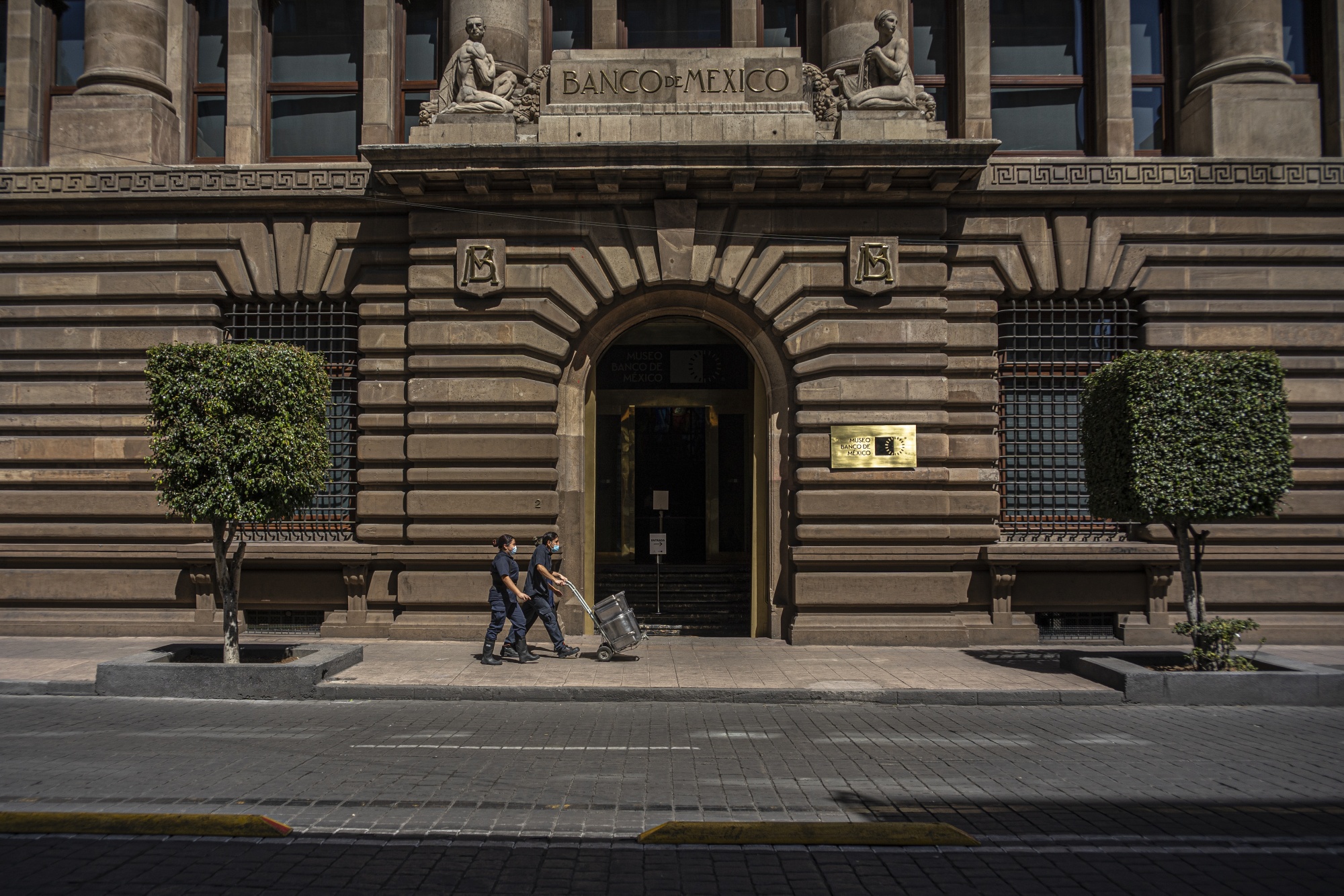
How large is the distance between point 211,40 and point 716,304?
36.1ft

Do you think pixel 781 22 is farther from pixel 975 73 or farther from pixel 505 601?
pixel 505 601

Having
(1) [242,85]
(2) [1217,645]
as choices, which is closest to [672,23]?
(1) [242,85]

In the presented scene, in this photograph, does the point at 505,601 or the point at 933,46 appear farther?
the point at 933,46

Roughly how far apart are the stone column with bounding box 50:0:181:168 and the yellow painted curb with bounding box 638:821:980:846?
15337mm

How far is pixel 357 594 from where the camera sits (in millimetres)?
15109

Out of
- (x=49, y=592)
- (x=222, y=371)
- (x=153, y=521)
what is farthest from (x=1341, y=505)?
(x=49, y=592)

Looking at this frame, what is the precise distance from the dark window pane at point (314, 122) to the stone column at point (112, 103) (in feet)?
6.44

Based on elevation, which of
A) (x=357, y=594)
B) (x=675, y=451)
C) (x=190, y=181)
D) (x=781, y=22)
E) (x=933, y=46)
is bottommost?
(x=357, y=594)

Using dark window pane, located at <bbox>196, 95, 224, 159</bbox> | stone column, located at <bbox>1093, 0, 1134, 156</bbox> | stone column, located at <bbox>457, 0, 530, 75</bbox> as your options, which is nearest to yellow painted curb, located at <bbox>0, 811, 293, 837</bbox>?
stone column, located at <bbox>457, 0, 530, 75</bbox>

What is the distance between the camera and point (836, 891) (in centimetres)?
504

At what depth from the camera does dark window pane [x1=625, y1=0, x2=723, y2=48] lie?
55.4ft

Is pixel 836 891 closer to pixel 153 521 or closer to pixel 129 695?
pixel 129 695

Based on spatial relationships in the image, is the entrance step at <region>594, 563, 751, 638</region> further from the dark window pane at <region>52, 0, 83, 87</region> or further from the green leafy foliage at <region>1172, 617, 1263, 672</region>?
the dark window pane at <region>52, 0, 83, 87</region>

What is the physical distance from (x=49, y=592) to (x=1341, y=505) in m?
21.7
